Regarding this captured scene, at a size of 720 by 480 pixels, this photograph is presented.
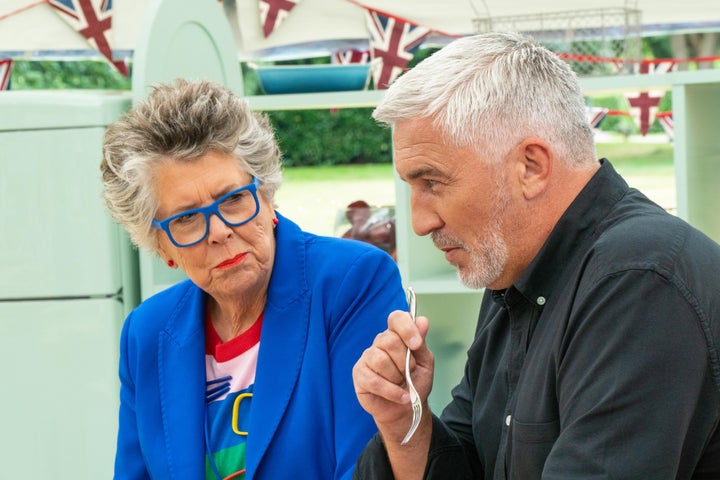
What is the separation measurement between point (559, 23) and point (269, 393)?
2.14 meters

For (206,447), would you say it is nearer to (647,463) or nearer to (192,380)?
(192,380)

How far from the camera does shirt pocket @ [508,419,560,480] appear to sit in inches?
54.4

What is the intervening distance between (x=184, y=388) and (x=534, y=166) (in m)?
1.03

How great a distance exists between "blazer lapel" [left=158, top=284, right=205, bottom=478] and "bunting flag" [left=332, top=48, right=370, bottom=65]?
6.11 feet

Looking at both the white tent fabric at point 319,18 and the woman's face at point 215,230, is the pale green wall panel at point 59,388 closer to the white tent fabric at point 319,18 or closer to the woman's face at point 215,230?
the woman's face at point 215,230

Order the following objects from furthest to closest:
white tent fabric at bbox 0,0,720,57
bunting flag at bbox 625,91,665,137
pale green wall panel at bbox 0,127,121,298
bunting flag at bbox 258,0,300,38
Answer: bunting flag at bbox 625,91,665,137
bunting flag at bbox 258,0,300,38
white tent fabric at bbox 0,0,720,57
pale green wall panel at bbox 0,127,121,298

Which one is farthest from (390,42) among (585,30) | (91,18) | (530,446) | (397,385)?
(530,446)

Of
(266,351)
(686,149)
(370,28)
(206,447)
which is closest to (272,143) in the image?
(266,351)

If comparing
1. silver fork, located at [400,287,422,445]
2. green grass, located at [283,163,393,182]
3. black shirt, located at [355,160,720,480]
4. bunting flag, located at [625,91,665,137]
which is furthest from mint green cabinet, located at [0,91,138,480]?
green grass, located at [283,163,393,182]

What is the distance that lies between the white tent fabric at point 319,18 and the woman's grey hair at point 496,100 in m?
2.20

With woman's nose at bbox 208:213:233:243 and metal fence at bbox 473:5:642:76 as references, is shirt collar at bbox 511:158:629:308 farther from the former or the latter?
metal fence at bbox 473:5:642:76

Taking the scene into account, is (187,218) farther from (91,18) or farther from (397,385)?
(91,18)

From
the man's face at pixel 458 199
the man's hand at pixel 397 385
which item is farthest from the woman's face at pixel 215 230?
the man's face at pixel 458 199

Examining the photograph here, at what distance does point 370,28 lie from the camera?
12.1 feet
